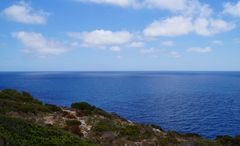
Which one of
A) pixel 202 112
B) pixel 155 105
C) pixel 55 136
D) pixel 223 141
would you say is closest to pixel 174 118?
pixel 202 112

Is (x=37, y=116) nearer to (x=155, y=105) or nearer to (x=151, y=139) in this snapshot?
(x=151, y=139)

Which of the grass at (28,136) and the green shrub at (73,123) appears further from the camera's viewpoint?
the green shrub at (73,123)

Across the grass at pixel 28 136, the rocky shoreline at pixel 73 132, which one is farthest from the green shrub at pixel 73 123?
the grass at pixel 28 136

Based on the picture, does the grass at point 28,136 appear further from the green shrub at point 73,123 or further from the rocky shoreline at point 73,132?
the green shrub at point 73,123

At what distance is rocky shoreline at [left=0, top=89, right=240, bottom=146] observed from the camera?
46.0ft

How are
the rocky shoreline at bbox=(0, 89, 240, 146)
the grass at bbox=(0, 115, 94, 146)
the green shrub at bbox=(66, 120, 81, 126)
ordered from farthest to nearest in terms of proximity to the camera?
the green shrub at bbox=(66, 120, 81, 126) < the rocky shoreline at bbox=(0, 89, 240, 146) < the grass at bbox=(0, 115, 94, 146)

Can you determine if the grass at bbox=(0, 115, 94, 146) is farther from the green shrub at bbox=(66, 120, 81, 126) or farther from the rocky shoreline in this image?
the green shrub at bbox=(66, 120, 81, 126)

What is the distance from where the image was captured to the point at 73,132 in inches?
854

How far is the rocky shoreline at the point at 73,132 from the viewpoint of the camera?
46.0 feet

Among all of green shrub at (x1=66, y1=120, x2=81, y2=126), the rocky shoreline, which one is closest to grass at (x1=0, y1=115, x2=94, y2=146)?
the rocky shoreline

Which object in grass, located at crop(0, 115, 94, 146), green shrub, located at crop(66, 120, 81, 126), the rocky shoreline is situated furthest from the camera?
green shrub, located at crop(66, 120, 81, 126)

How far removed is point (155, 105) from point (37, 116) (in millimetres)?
57604

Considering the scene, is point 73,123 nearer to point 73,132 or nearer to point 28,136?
point 73,132

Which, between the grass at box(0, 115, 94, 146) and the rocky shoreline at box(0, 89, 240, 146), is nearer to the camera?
the grass at box(0, 115, 94, 146)
